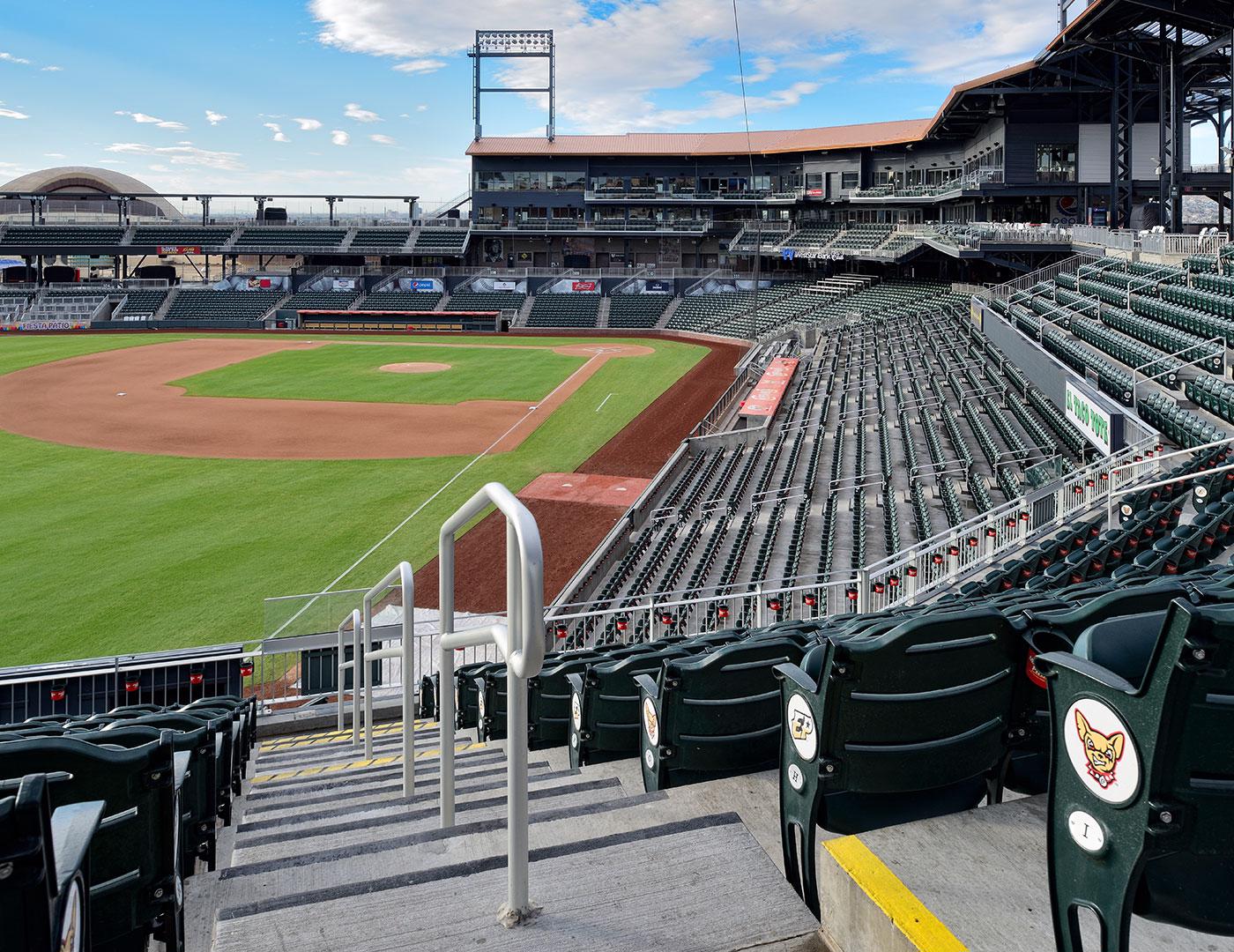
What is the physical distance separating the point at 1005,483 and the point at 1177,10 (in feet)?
75.5

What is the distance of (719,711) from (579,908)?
1.26 m

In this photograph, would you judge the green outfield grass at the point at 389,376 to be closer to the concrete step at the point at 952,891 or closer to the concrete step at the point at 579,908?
the concrete step at the point at 579,908

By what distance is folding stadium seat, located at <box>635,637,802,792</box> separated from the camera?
4180mm

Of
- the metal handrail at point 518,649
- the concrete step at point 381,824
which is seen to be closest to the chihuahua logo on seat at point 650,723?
the concrete step at point 381,824

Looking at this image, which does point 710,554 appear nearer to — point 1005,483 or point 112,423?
point 1005,483

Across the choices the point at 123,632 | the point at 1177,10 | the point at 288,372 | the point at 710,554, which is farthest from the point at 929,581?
the point at 288,372

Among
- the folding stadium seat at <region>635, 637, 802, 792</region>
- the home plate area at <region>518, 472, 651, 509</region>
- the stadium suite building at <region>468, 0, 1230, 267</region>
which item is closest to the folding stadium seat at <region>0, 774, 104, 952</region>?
the folding stadium seat at <region>635, 637, 802, 792</region>

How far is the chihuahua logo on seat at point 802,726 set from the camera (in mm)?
3119

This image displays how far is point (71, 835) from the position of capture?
2.19m

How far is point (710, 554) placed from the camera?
18.9 meters

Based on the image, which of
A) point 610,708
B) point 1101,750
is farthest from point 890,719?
point 610,708

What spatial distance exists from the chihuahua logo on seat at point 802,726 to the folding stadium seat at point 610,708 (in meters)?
2.54

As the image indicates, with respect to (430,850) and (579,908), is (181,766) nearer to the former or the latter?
(430,850)

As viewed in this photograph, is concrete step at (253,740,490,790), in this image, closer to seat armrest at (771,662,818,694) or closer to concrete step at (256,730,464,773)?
concrete step at (256,730,464,773)
